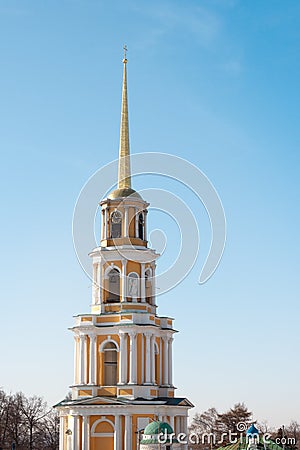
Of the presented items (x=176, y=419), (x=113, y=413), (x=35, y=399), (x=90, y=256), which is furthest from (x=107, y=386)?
(x=35, y=399)

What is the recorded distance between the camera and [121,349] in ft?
154

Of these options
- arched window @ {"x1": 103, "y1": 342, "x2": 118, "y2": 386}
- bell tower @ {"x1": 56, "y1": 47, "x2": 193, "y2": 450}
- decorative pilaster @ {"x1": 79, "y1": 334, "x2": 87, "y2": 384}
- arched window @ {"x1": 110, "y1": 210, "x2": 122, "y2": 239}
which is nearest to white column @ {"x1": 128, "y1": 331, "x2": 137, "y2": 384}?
bell tower @ {"x1": 56, "y1": 47, "x2": 193, "y2": 450}

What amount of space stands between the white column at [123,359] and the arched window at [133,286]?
295 centimetres

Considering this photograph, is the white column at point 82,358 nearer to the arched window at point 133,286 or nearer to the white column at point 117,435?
the white column at point 117,435

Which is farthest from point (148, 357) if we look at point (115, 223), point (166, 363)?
point (115, 223)

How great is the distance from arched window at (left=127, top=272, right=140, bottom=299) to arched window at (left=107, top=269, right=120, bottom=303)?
0.84m

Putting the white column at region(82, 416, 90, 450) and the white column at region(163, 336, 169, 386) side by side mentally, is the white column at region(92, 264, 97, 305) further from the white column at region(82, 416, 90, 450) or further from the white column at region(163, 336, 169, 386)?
the white column at region(82, 416, 90, 450)

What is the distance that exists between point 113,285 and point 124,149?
9.99 meters

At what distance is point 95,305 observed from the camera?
4922cm

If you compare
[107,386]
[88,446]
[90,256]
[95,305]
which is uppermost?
[90,256]

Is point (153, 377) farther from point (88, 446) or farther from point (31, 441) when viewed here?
point (31, 441)

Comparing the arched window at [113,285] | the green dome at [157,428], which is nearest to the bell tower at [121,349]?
the arched window at [113,285]

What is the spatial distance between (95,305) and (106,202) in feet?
22.7

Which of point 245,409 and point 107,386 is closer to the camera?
point 107,386
